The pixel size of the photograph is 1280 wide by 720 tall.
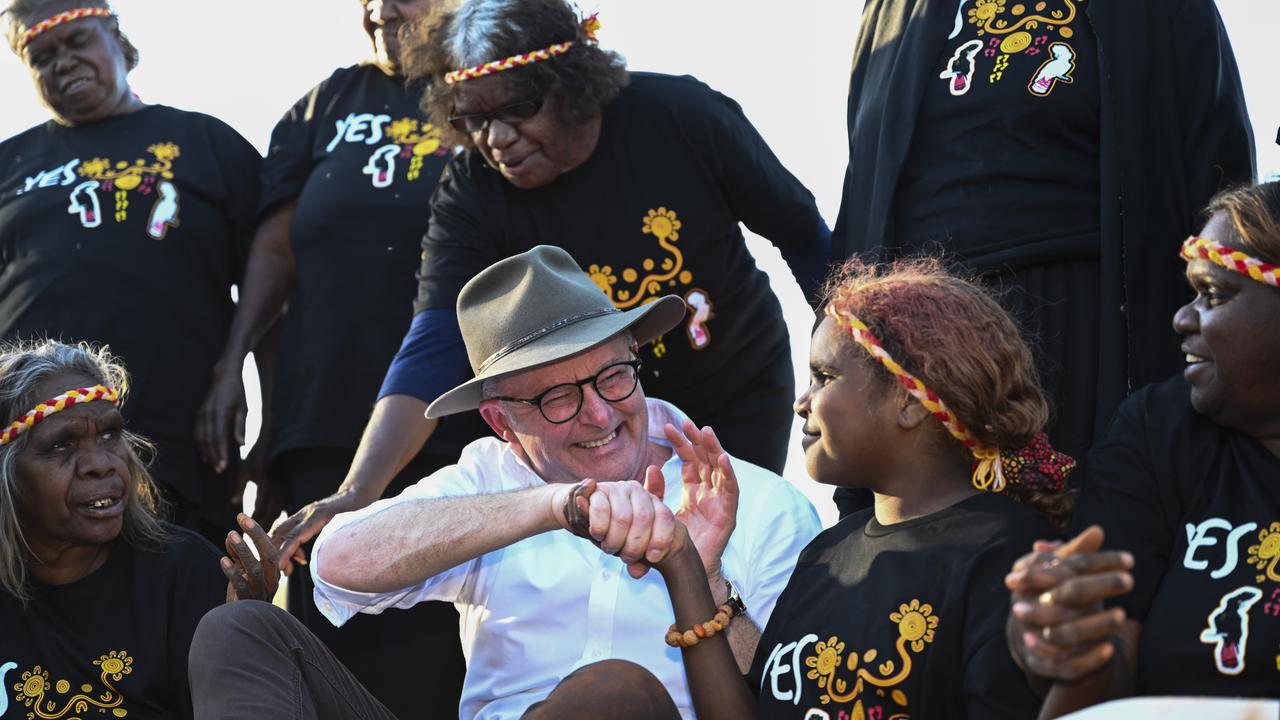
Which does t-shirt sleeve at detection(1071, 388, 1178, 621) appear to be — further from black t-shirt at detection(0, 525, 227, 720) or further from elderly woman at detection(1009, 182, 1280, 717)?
black t-shirt at detection(0, 525, 227, 720)

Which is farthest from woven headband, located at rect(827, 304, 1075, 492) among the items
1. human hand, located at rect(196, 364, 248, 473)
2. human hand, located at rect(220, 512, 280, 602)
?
human hand, located at rect(196, 364, 248, 473)

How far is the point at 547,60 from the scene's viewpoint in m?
4.59

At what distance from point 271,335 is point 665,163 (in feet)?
5.67

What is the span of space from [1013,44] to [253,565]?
2101 millimetres

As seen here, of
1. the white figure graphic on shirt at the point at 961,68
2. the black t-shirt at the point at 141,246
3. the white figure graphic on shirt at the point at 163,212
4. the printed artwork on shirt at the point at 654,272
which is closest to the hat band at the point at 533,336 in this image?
the printed artwork on shirt at the point at 654,272

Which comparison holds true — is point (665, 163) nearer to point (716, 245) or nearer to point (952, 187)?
point (716, 245)

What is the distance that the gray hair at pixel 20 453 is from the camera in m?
4.39

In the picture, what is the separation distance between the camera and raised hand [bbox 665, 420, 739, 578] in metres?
3.63

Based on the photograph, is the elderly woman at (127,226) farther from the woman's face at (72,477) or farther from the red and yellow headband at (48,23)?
the woman's face at (72,477)

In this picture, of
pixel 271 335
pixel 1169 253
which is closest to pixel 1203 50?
pixel 1169 253

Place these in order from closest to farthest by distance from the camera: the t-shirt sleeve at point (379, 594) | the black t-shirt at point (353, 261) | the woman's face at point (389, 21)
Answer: the t-shirt sleeve at point (379, 594)
the black t-shirt at point (353, 261)
the woman's face at point (389, 21)

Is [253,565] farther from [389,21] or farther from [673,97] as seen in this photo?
[389,21]

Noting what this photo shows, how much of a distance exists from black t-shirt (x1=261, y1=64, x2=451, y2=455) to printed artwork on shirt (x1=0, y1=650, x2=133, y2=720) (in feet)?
3.82

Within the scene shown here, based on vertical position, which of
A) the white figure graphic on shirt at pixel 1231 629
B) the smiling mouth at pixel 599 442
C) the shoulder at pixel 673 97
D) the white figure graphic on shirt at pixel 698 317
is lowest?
the white figure graphic on shirt at pixel 1231 629
